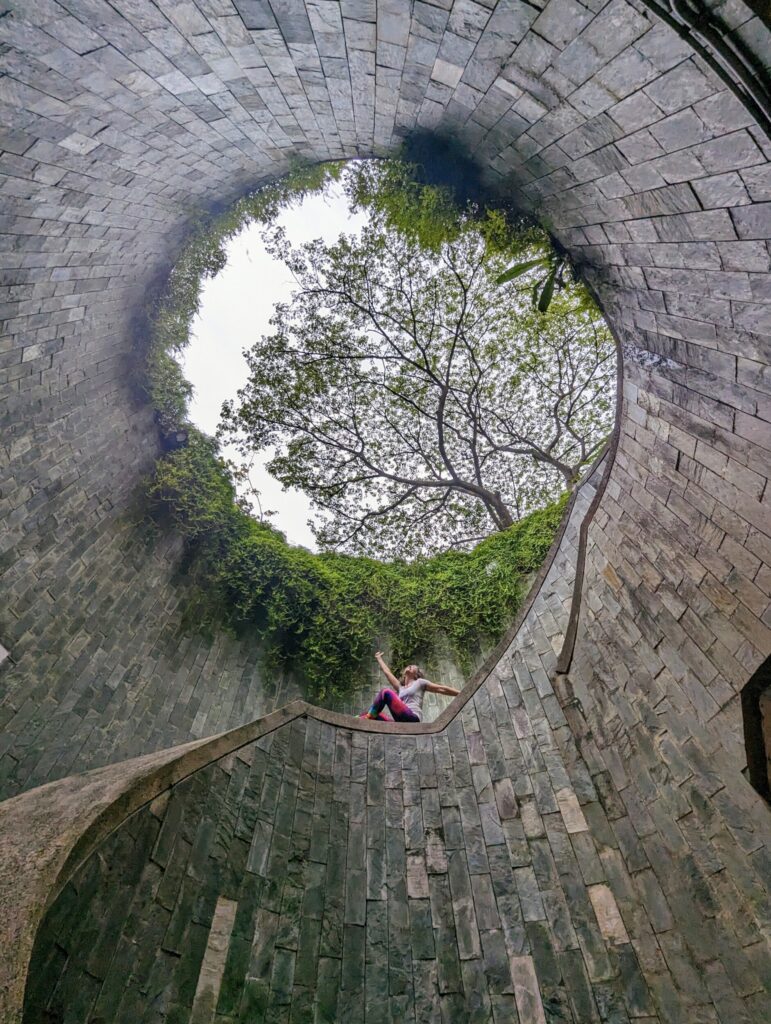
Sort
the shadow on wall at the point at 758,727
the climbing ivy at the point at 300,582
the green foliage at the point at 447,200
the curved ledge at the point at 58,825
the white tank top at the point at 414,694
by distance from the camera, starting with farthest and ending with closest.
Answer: the climbing ivy at the point at 300,582, the white tank top at the point at 414,694, the green foliage at the point at 447,200, the shadow on wall at the point at 758,727, the curved ledge at the point at 58,825

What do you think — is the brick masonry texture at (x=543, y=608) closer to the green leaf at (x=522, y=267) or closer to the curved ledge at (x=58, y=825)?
the curved ledge at (x=58, y=825)

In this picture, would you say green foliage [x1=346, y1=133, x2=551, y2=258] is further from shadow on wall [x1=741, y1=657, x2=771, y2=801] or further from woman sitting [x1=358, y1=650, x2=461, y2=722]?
woman sitting [x1=358, y1=650, x2=461, y2=722]

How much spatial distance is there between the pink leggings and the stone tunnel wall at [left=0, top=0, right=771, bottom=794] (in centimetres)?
249

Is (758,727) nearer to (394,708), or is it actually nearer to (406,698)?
(394,708)

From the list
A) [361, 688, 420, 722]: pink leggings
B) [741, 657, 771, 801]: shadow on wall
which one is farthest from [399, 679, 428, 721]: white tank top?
[741, 657, 771, 801]: shadow on wall

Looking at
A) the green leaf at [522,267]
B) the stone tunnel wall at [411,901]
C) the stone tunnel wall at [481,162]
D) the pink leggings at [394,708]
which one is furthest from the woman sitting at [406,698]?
the green leaf at [522,267]

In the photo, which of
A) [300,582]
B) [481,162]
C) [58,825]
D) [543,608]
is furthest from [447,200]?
[300,582]

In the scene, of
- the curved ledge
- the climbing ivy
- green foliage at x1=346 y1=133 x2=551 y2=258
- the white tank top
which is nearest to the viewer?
the curved ledge

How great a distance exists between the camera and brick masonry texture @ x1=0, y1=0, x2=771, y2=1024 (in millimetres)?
2162

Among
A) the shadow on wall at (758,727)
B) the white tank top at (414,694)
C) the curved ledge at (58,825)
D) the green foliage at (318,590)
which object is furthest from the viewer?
the green foliage at (318,590)

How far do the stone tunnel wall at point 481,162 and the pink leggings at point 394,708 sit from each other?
249 centimetres

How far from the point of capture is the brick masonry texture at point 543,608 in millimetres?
2162

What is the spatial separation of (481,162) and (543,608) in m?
3.92

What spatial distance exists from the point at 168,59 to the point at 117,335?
158 inches
